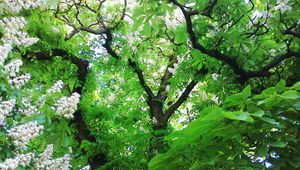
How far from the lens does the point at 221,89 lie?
5242mm

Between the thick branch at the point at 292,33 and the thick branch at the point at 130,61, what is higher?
the thick branch at the point at 130,61

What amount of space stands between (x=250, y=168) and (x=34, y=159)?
1371mm

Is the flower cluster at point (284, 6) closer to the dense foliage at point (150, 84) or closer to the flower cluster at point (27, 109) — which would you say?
the dense foliage at point (150, 84)

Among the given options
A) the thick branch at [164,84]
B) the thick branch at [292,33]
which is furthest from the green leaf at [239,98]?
the thick branch at [164,84]

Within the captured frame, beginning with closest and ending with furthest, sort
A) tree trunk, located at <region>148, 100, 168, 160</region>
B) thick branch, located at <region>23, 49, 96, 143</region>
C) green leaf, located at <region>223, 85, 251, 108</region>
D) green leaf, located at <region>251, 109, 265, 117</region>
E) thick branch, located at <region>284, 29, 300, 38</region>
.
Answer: green leaf, located at <region>251, 109, 265, 117</region> → green leaf, located at <region>223, 85, 251, 108</region> → thick branch, located at <region>284, 29, 300, 38</region> → tree trunk, located at <region>148, 100, 168, 160</region> → thick branch, located at <region>23, 49, 96, 143</region>

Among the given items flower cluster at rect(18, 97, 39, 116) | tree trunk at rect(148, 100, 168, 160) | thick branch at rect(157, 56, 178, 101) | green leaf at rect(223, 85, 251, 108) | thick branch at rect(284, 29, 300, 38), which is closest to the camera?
green leaf at rect(223, 85, 251, 108)

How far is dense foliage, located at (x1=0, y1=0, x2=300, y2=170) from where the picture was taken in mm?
2480

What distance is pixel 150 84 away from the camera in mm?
9750

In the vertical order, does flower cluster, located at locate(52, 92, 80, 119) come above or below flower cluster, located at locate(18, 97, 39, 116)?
below

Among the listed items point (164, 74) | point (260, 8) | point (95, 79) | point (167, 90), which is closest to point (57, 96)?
point (260, 8)

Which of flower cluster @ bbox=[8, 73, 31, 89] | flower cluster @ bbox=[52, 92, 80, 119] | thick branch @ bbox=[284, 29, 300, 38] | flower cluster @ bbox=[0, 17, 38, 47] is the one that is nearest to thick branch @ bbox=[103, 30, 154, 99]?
thick branch @ bbox=[284, 29, 300, 38]

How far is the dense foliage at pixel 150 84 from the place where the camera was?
2.48m

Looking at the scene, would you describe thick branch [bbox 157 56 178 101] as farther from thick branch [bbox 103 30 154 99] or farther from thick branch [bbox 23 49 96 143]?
thick branch [bbox 23 49 96 143]

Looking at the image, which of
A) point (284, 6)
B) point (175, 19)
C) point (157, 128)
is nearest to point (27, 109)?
point (284, 6)
